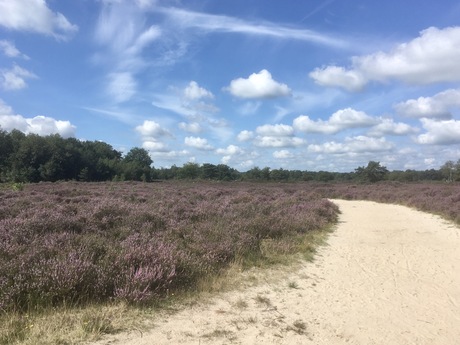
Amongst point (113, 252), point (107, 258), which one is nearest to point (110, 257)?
point (107, 258)

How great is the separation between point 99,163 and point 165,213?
58.4 m

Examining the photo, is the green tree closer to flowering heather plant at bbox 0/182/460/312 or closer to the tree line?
the tree line

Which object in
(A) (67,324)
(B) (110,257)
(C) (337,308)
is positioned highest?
(B) (110,257)

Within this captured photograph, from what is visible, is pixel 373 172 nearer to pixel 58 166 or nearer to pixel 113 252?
pixel 58 166

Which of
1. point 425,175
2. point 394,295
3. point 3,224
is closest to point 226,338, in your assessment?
point 394,295

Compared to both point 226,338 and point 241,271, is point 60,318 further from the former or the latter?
point 241,271

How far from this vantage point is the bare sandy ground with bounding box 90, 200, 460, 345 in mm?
4645

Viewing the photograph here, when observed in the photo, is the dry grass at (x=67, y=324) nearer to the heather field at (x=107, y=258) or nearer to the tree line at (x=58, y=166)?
the heather field at (x=107, y=258)

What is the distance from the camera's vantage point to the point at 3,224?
7363 millimetres

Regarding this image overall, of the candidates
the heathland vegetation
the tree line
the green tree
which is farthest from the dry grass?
the green tree

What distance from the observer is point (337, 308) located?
597 cm

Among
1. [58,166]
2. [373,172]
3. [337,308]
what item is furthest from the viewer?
[373,172]

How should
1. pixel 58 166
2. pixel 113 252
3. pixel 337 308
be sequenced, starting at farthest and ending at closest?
pixel 58 166 < pixel 113 252 < pixel 337 308

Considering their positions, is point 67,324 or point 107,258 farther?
point 107,258
